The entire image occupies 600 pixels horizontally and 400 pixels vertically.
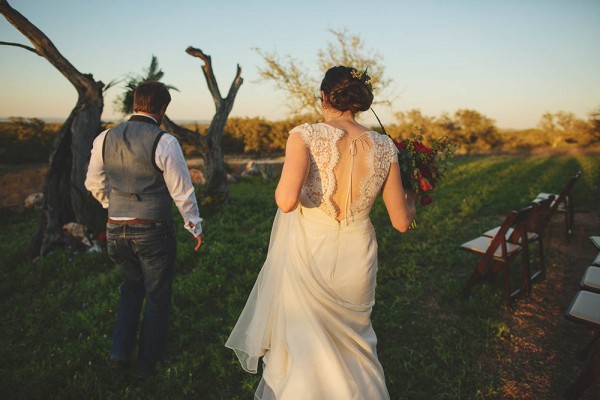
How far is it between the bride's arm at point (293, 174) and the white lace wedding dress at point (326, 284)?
0.08m

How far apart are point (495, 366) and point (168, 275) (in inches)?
133

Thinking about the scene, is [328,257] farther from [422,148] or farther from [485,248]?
[485,248]

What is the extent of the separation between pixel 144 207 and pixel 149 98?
3.08 feet

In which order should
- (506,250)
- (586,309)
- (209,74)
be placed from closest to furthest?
(586,309) → (506,250) → (209,74)

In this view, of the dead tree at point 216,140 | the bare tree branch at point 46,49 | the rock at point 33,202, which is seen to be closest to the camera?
the bare tree branch at point 46,49

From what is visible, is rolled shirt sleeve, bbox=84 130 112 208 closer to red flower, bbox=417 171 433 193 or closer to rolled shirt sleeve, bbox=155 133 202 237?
rolled shirt sleeve, bbox=155 133 202 237

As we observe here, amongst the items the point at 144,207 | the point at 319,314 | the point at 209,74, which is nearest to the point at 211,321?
the point at 144,207

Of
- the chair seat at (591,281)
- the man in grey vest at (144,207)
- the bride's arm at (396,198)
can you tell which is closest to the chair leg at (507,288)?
the chair seat at (591,281)

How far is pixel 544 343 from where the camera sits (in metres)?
3.64

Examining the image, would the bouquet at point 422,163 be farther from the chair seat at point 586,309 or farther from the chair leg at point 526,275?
the chair leg at point 526,275

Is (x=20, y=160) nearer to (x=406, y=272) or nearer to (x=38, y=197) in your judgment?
(x=38, y=197)

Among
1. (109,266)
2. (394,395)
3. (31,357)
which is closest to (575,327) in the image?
(394,395)

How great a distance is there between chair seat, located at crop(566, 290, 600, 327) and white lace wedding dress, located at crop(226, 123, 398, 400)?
1.90 m

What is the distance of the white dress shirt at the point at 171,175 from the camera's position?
2732 millimetres
